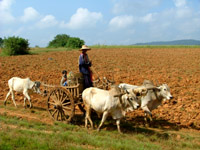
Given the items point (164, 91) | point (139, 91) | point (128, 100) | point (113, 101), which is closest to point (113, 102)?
point (113, 101)

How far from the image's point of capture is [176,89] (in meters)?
10.5

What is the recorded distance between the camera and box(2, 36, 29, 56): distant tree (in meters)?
28.7

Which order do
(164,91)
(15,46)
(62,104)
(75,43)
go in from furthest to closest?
(75,43), (15,46), (164,91), (62,104)

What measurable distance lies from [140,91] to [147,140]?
140 cm

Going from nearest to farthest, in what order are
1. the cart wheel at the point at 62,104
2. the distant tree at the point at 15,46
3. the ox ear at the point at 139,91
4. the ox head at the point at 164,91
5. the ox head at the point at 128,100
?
the ox head at the point at 128,100 → the ox ear at the point at 139,91 → the cart wheel at the point at 62,104 → the ox head at the point at 164,91 → the distant tree at the point at 15,46

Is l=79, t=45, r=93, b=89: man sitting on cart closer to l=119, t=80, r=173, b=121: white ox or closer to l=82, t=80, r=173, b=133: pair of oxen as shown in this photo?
l=82, t=80, r=173, b=133: pair of oxen

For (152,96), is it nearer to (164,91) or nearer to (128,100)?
(164,91)

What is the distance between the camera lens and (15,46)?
2895cm

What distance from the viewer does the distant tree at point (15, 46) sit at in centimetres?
2867

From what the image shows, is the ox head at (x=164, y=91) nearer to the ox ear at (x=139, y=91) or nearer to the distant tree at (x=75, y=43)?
the ox ear at (x=139, y=91)

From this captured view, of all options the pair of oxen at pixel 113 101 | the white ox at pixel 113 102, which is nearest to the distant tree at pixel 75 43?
the pair of oxen at pixel 113 101

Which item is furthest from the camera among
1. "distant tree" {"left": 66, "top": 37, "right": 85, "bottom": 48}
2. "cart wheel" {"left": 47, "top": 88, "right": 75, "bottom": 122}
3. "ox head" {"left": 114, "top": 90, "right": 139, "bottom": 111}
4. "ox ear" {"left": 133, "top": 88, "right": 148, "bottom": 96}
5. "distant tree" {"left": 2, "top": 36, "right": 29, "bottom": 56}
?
"distant tree" {"left": 66, "top": 37, "right": 85, "bottom": 48}

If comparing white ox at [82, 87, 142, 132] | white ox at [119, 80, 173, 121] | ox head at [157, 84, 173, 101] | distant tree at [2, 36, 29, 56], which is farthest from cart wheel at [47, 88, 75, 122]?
distant tree at [2, 36, 29, 56]

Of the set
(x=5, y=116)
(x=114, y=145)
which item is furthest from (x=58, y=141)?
(x=5, y=116)
